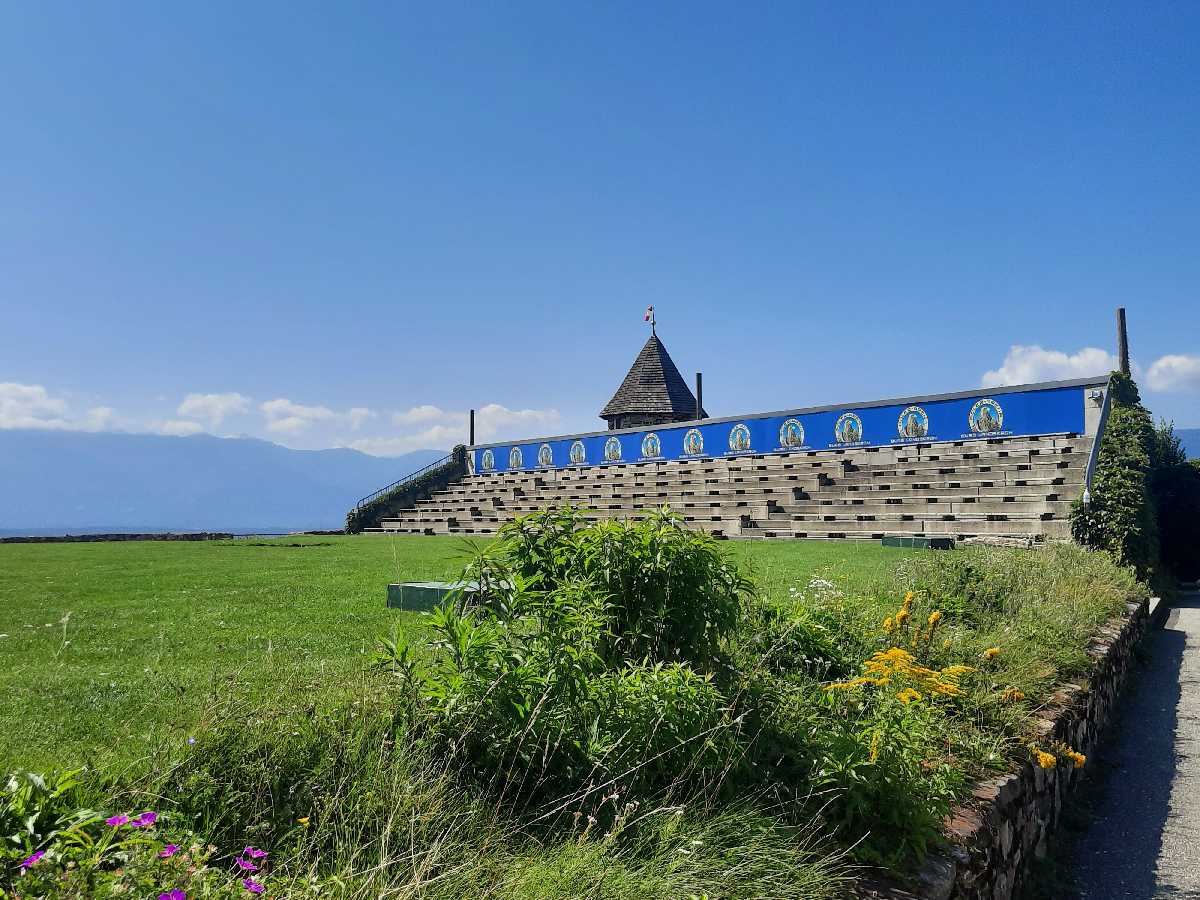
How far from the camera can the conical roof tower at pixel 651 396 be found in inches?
1658

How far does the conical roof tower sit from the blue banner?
271 inches

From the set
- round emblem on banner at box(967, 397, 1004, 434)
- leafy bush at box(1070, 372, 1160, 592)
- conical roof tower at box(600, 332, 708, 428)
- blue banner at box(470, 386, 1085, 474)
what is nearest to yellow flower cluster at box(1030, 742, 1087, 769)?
leafy bush at box(1070, 372, 1160, 592)

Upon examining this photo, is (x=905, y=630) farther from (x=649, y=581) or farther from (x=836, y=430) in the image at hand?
(x=836, y=430)

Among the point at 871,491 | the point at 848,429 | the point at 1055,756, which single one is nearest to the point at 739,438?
the point at 848,429

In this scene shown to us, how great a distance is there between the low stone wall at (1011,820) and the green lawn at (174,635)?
1850 millimetres

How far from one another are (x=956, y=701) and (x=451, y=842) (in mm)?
Result: 3823

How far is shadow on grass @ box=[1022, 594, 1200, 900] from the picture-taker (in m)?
4.88

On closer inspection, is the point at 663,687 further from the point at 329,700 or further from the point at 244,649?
the point at 244,649

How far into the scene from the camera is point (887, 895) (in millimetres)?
3076

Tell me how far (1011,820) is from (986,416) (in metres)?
20.2

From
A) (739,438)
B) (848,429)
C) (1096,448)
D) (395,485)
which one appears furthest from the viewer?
(395,485)

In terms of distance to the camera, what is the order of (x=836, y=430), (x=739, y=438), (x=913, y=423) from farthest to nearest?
(x=739, y=438) < (x=836, y=430) < (x=913, y=423)

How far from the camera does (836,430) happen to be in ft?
84.3

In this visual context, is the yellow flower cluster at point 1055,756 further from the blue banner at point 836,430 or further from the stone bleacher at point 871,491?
the blue banner at point 836,430
